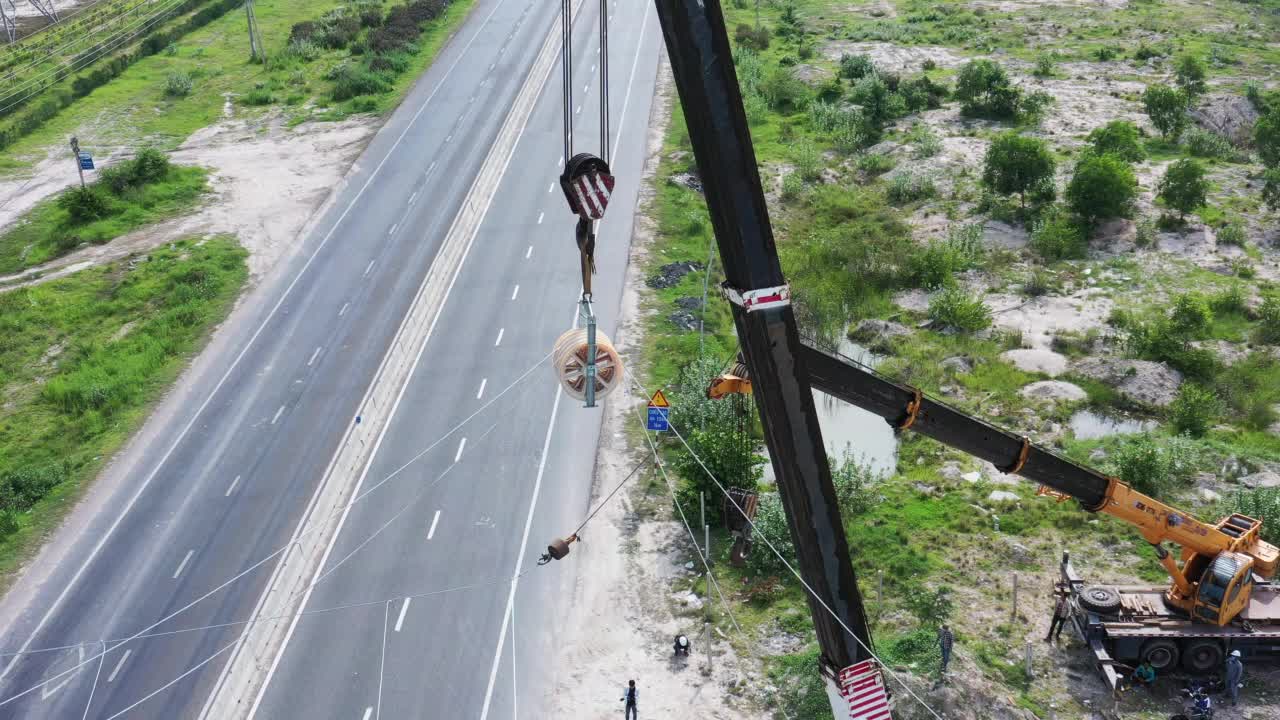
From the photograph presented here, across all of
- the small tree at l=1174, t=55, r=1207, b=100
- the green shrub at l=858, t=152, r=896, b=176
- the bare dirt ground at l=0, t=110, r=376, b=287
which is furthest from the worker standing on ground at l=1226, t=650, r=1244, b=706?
the small tree at l=1174, t=55, r=1207, b=100

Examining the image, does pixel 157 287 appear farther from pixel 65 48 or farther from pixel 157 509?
pixel 65 48

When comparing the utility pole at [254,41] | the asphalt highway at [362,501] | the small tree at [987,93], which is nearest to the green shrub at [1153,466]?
the asphalt highway at [362,501]

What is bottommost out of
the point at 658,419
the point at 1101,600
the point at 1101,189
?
the point at 1101,600

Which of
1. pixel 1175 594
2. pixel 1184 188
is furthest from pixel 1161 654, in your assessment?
pixel 1184 188

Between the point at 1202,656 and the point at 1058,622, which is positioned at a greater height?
the point at 1058,622

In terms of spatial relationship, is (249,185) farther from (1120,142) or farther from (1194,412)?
(1194,412)

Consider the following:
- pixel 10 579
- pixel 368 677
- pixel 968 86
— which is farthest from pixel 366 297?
pixel 968 86
